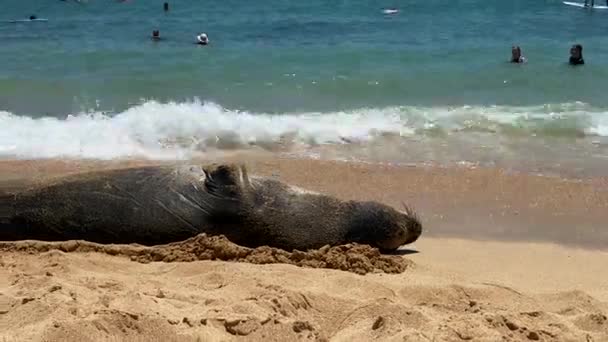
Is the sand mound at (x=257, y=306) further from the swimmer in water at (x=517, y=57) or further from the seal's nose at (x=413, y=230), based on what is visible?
the swimmer in water at (x=517, y=57)

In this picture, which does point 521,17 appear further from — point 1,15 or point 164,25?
point 1,15

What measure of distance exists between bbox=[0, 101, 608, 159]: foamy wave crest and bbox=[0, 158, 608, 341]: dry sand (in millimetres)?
3595

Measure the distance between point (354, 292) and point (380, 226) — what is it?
1152mm

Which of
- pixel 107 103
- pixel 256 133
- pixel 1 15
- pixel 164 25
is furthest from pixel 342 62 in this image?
pixel 1 15

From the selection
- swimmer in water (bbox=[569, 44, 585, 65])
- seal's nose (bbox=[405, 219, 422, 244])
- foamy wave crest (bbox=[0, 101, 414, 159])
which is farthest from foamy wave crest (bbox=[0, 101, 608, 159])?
swimmer in water (bbox=[569, 44, 585, 65])

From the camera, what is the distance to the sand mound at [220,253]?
5.67m

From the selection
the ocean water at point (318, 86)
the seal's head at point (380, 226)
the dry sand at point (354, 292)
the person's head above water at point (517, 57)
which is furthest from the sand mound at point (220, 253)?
the person's head above water at point (517, 57)

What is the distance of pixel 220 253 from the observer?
5.69 metres

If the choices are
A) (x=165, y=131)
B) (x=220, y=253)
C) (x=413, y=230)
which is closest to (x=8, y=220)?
(x=220, y=253)

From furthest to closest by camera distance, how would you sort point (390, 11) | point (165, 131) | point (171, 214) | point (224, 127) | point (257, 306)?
1. point (390, 11)
2. point (224, 127)
3. point (165, 131)
4. point (171, 214)
5. point (257, 306)

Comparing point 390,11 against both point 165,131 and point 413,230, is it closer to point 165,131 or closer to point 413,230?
point 165,131

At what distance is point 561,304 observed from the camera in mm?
4957

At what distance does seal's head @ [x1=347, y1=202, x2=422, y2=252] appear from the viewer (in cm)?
608

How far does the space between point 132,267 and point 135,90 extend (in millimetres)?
9796
